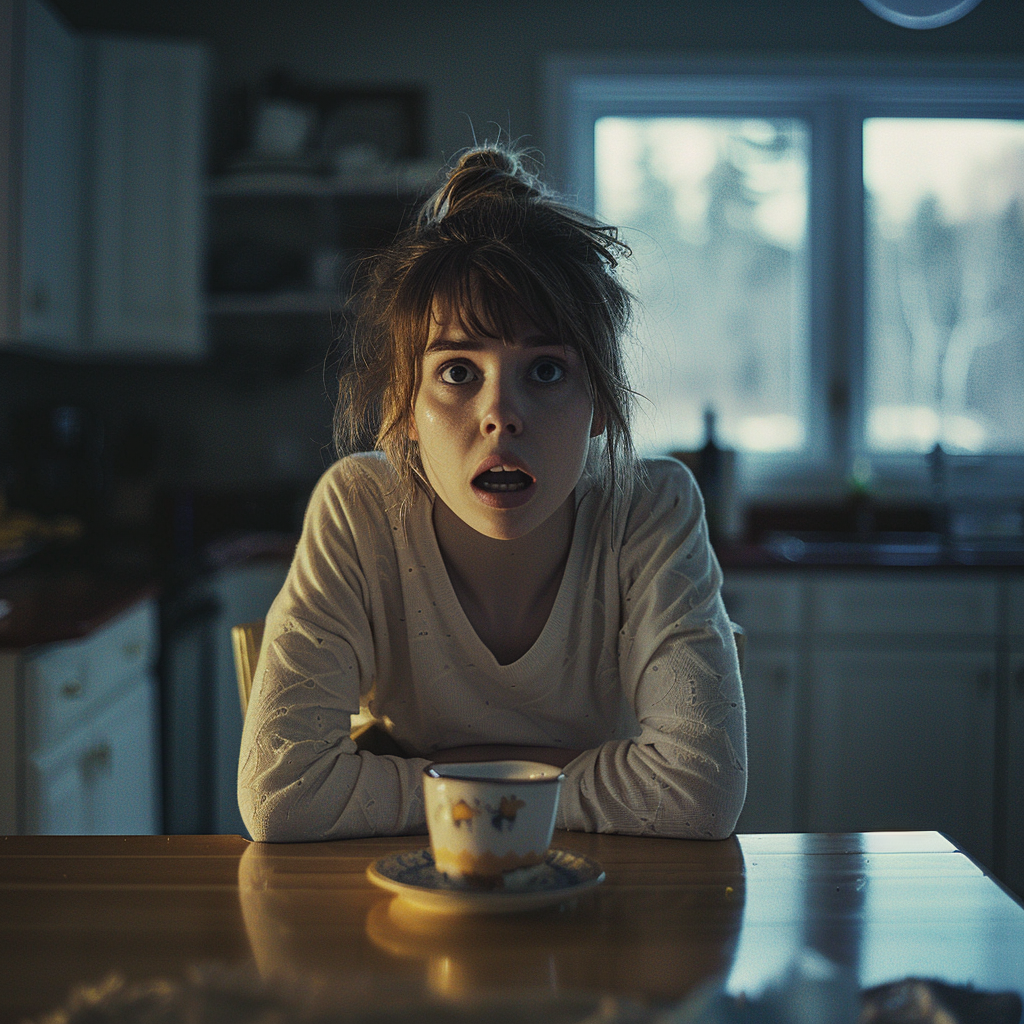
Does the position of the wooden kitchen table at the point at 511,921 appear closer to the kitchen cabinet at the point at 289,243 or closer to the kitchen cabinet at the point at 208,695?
the kitchen cabinet at the point at 208,695

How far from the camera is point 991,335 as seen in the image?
3588mm

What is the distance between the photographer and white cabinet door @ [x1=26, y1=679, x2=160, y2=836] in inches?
69.3

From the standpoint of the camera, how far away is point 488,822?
67 centimetres

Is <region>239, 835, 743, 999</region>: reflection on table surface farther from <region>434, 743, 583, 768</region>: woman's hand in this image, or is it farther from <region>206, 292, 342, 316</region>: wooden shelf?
<region>206, 292, 342, 316</region>: wooden shelf

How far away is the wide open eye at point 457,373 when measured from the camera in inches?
39.9

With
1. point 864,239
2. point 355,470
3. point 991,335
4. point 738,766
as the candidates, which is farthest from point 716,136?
Result: point 738,766

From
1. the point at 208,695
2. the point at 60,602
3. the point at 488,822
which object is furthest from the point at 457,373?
the point at 208,695

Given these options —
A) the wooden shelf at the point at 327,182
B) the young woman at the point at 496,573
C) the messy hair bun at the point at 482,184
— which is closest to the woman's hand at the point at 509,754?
the young woman at the point at 496,573

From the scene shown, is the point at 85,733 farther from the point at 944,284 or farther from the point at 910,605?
the point at 944,284

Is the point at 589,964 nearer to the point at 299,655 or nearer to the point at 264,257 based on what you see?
the point at 299,655

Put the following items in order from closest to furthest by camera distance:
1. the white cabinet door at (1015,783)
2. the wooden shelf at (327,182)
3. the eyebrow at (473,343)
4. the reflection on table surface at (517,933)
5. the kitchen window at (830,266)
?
the reflection on table surface at (517,933), the eyebrow at (473,343), the white cabinet door at (1015,783), the wooden shelf at (327,182), the kitchen window at (830,266)

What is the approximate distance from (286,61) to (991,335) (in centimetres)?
246

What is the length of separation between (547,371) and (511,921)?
52 centimetres

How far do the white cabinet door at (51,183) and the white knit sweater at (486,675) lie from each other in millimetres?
1970
